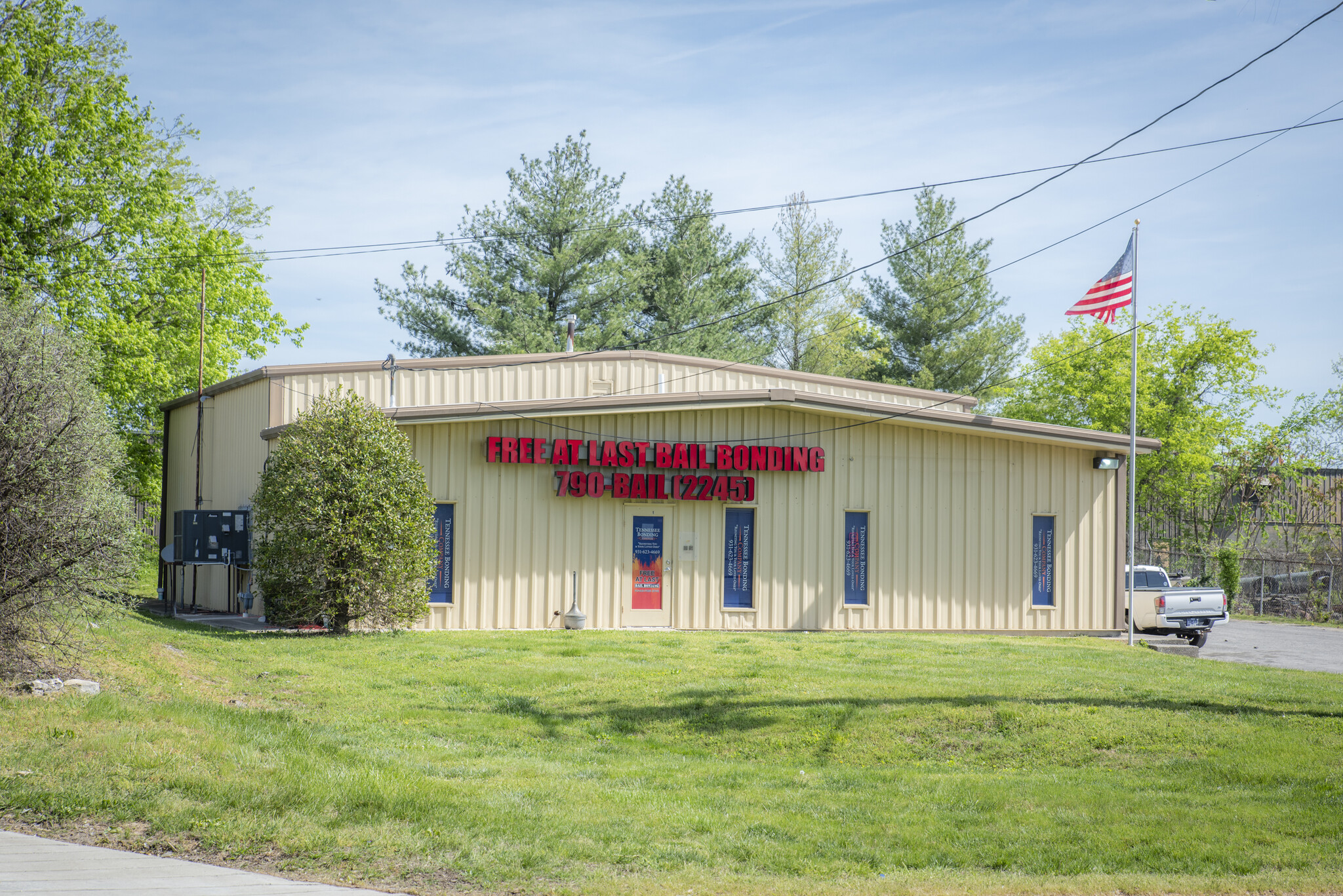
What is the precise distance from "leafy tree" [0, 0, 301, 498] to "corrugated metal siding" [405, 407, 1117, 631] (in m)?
11.3

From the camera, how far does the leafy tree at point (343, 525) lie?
16406 mm

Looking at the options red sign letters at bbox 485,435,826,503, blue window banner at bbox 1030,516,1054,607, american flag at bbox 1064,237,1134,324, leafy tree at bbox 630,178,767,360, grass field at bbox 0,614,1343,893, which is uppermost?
leafy tree at bbox 630,178,767,360

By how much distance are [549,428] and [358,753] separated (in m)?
10.9

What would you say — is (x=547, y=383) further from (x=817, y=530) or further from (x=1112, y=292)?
(x=1112, y=292)

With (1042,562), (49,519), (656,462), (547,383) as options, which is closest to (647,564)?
(656,462)

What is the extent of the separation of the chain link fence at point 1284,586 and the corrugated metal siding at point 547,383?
11958 millimetres

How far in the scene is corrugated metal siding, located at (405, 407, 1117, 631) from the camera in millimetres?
18891

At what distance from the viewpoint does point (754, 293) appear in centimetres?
4644

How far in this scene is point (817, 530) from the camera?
66.6 feet

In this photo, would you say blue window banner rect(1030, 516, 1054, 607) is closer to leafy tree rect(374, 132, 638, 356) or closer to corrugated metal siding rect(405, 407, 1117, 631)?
corrugated metal siding rect(405, 407, 1117, 631)

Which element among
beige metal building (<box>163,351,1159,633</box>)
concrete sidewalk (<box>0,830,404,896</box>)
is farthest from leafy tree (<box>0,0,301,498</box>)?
concrete sidewalk (<box>0,830,404,896</box>)

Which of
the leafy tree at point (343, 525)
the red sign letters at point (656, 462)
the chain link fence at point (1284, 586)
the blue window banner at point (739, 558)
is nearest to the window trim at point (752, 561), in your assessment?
the blue window banner at point (739, 558)

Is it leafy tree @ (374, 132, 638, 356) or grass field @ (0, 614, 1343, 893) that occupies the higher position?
leafy tree @ (374, 132, 638, 356)

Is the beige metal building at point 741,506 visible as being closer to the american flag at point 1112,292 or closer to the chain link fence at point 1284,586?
the american flag at point 1112,292
